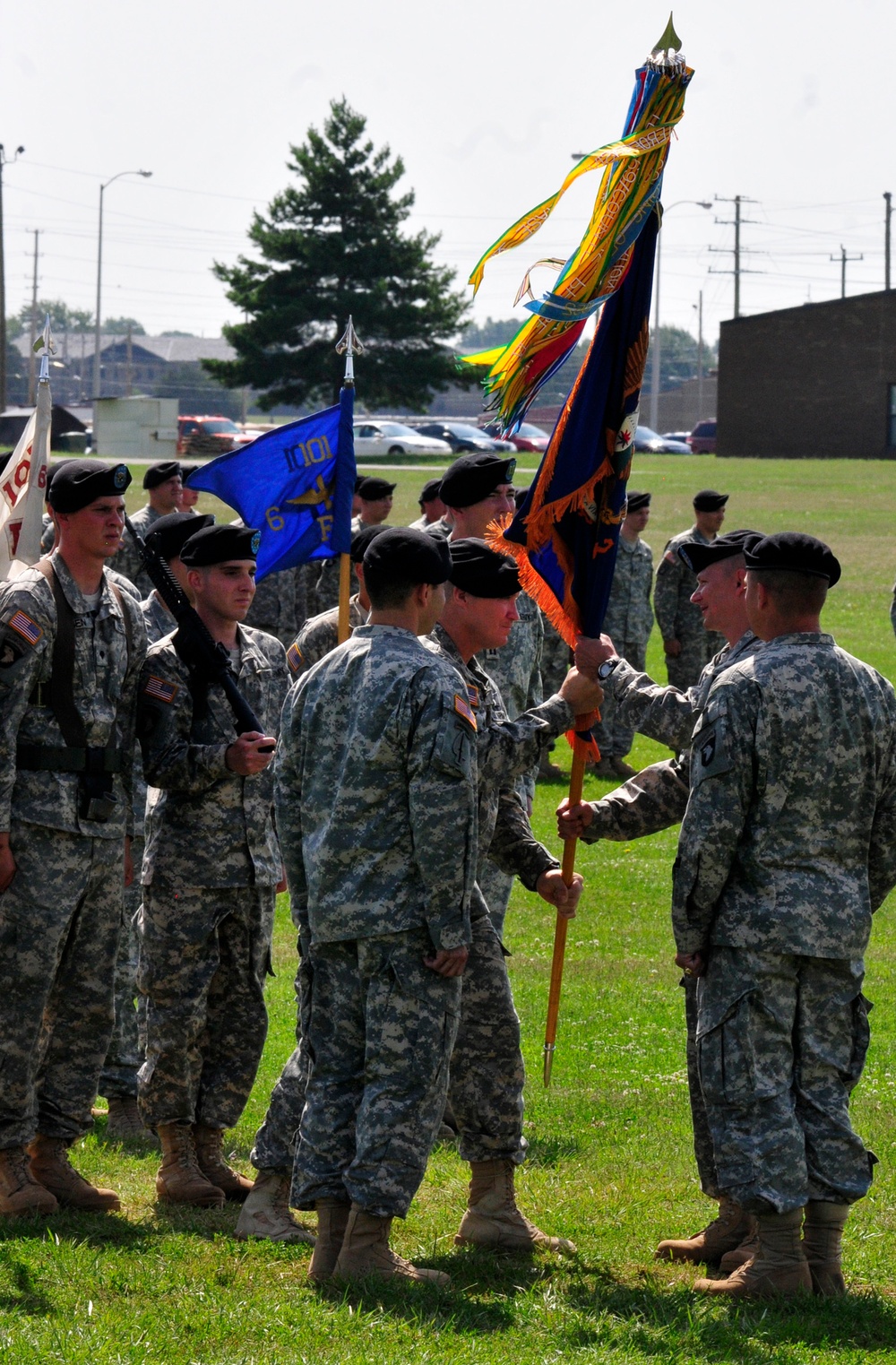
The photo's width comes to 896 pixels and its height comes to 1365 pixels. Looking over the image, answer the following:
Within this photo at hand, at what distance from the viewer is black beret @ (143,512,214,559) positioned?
6.85 meters

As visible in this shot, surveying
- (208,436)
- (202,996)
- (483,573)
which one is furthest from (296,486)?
(208,436)

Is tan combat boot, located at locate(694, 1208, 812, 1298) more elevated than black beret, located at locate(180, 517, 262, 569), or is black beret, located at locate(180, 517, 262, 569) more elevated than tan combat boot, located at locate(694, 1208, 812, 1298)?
black beret, located at locate(180, 517, 262, 569)

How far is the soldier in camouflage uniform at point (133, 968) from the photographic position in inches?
273

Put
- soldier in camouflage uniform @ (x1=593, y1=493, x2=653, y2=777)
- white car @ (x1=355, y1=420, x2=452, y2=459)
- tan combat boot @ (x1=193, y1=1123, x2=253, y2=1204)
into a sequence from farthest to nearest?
white car @ (x1=355, y1=420, x2=452, y2=459), soldier in camouflage uniform @ (x1=593, y1=493, x2=653, y2=777), tan combat boot @ (x1=193, y1=1123, x2=253, y2=1204)

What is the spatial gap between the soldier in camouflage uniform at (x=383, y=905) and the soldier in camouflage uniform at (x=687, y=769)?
3.26ft

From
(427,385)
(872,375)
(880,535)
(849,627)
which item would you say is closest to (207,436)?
(427,385)

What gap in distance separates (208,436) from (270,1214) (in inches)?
1918

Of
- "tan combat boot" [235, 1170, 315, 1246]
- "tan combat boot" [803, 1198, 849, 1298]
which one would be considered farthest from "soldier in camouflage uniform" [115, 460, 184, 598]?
"tan combat boot" [803, 1198, 849, 1298]

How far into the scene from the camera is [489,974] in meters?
5.82

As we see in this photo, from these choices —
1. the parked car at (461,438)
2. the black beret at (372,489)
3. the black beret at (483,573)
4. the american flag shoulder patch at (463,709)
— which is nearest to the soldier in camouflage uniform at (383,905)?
the american flag shoulder patch at (463,709)

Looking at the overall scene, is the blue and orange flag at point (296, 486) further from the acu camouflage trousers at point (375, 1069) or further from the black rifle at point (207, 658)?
the acu camouflage trousers at point (375, 1069)

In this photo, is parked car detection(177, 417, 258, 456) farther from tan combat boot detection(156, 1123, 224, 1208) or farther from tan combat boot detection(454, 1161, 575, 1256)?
tan combat boot detection(454, 1161, 575, 1256)

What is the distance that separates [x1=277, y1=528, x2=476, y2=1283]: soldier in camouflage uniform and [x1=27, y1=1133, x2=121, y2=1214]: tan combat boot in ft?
3.76

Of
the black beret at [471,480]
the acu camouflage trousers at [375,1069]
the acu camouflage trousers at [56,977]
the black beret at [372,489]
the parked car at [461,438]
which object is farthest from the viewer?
the parked car at [461,438]
